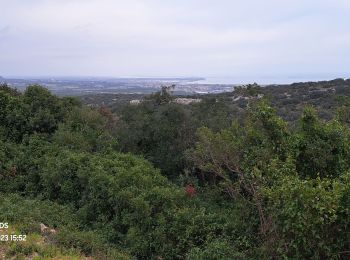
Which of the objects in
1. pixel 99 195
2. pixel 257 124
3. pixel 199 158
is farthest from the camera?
pixel 199 158

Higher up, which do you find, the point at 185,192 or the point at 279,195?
the point at 279,195

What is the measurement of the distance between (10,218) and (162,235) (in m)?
4.32

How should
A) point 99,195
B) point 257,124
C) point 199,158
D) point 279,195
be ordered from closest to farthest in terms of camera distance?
point 279,195 → point 257,124 → point 99,195 → point 199,158

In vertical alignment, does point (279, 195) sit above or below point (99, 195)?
above

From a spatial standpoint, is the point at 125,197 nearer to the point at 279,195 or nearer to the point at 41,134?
the point at 279,195

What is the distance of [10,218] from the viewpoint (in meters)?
10.8

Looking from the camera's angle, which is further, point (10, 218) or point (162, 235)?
point (162, 235)

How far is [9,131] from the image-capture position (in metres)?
20.5

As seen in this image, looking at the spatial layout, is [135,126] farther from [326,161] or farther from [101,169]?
[326,161]

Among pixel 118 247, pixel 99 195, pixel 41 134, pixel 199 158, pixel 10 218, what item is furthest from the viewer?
pixel 41 134

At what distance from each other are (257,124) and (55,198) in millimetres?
8515

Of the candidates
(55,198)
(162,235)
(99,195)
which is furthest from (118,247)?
(55,198)

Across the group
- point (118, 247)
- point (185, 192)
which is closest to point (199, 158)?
point (185, 192)

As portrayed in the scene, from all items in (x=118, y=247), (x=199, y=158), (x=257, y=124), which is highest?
(x=257, y=124)
